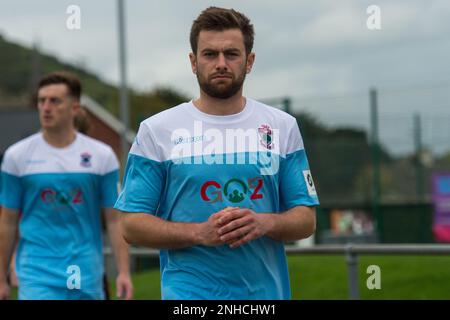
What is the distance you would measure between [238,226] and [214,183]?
1.03 feet

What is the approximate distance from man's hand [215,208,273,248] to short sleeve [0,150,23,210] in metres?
3.63

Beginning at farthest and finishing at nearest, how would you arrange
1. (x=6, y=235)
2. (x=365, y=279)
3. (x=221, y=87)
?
(x=365, y=279), (x=6, y=235), (x=221, y=87)

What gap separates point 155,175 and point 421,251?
14.7ft

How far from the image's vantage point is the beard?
4898 millimetres

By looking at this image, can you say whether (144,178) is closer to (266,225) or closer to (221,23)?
(266,225)

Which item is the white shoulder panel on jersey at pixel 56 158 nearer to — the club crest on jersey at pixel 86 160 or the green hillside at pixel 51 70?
the club crest on jersey at pixel 86 160

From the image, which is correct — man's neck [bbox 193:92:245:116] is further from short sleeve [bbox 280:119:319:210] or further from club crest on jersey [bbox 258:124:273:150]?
short sleeve [bbox 280:119:319:210]

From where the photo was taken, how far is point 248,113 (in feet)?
16.7

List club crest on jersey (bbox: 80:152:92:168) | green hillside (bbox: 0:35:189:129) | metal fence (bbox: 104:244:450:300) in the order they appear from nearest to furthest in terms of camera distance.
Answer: club crest on jersey (bbox: 80:152:92:168)
metal fence (bbox: 104:244:450:300)
green hillside (bbox: 0:35:189:129)

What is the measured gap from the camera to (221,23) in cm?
495

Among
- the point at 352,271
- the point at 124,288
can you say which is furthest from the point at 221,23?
the point at 352,271

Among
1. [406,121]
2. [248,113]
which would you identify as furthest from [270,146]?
[406,121]

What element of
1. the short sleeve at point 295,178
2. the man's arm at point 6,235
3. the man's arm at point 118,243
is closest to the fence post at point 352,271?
the man's arm at point 118,243

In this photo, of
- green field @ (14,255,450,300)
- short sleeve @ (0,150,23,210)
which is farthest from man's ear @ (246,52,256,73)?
green field @ (14,255,450,300)
